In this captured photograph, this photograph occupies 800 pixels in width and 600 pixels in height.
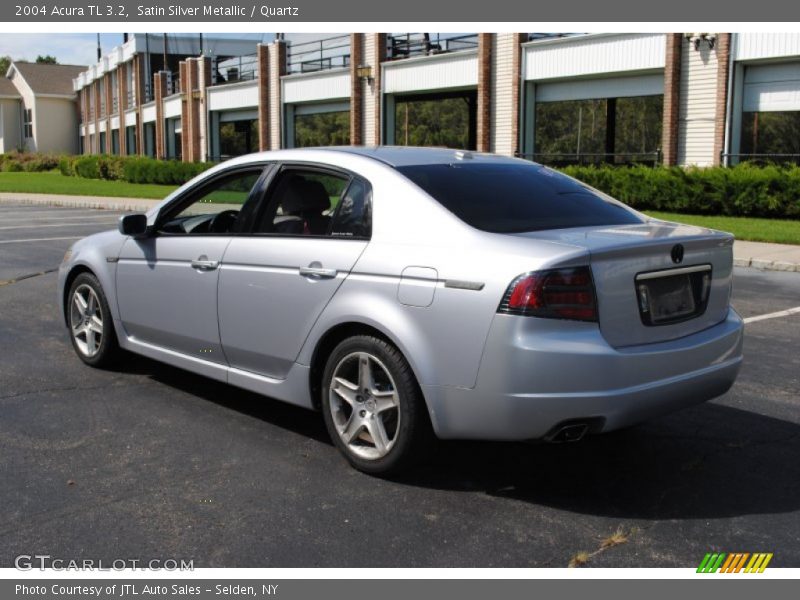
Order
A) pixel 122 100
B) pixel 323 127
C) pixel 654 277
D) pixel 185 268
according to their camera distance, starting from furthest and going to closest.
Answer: pixel 122 100 → pixel 323 127 → pixel 185 268 → pixel 654 277

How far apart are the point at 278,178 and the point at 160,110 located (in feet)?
178

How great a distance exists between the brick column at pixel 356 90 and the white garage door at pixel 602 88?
905 cm

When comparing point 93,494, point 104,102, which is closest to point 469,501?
point 93,494

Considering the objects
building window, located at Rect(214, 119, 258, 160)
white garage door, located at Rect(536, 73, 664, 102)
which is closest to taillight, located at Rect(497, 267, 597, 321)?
white garage door, located at Rect(536, 73, 664, 102)

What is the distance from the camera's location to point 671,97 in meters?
25.4

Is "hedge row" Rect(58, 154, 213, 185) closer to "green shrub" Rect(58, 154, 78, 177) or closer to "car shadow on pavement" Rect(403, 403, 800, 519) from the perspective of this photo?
"green shrub" Rect(58, 154, 78, 177)

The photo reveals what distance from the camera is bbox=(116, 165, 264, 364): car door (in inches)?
223

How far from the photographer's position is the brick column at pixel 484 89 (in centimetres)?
3062

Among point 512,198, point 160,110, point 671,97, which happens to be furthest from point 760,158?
point 160,110

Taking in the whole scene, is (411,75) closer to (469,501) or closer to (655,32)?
(655,32)

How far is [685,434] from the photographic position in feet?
17.9

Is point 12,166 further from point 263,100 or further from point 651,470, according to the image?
point 651,470

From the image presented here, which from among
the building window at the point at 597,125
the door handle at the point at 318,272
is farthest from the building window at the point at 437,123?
the door handle at the point at 318,272

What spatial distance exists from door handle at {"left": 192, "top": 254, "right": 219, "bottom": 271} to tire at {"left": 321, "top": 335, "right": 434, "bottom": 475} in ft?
3.80
